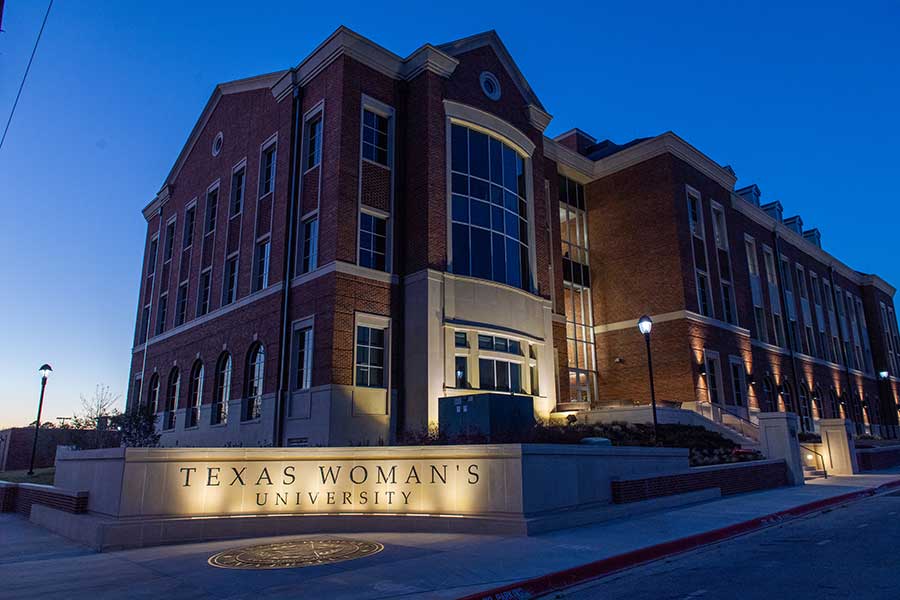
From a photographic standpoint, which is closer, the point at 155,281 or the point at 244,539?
the point at 244,539

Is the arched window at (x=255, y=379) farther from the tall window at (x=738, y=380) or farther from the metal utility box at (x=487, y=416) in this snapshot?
the tall window at (x=738, y=380)

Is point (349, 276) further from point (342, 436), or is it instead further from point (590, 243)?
point (590, 243)

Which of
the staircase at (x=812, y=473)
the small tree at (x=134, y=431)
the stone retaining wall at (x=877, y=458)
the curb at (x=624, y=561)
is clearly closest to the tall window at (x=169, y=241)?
the small tree at (x=134, y=431)

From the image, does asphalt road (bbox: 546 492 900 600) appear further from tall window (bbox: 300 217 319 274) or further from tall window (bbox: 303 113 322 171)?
tall window (bbox: 303 113 322 171)

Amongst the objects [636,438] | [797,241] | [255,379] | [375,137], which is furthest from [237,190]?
[797,241]

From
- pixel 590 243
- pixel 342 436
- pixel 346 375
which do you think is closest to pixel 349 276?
pixel 346 375

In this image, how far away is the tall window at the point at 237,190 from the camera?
28031 millimetres

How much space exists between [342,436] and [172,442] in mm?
13472

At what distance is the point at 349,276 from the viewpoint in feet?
67.8

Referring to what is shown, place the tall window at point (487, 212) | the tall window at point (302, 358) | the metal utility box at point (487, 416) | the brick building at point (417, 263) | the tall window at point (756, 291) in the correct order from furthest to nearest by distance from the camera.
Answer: the tall window at point (756, 291)
the tall window at point (487, 212)
the brick building at point (417, 263)
the tall window at point (302, 358)
the metal utility box at point (487, 416)

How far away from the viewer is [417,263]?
21.8 metres

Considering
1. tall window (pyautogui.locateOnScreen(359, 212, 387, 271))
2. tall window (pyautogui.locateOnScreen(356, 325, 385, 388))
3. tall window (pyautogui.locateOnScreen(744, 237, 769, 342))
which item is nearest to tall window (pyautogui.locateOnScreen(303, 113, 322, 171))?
tall window (pyautogui.locateOnScreen(359, 212, 387, 271))

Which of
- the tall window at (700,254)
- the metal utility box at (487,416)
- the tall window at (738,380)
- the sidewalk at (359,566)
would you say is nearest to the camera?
the sidewalk at (359,566)

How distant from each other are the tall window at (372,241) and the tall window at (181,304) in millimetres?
13766
